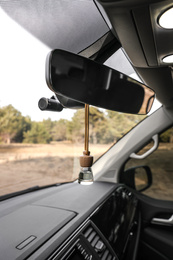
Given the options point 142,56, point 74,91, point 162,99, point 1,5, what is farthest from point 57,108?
point 162,99

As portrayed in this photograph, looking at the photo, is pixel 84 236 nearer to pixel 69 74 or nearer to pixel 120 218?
pixel 120 218

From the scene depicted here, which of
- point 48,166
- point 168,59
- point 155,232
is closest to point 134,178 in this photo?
point 155,232

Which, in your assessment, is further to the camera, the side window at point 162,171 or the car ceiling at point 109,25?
the side window at point 162,171

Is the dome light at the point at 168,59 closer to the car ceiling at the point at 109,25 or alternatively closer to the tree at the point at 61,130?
the car ceiling at the point at 109,25

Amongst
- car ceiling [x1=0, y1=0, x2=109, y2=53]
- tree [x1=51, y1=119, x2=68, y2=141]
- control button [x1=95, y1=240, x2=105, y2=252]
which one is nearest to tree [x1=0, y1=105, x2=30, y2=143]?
tree [x1=51, y1=119, x2=68, y2=141]

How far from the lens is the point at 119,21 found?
1.96 feet

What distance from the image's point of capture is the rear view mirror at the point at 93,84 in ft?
1.82

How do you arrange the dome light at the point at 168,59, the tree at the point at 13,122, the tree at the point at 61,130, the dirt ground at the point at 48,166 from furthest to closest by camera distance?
the tree at the point at 61,130
the dirt ground at the point at 48,166
the tree at the point at 13,122
the dome light at the point at 168,59

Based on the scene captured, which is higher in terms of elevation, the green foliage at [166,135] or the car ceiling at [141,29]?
the car ceiling at [141,29]

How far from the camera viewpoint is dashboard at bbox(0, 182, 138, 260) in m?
1.00

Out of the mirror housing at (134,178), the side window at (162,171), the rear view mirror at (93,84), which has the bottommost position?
the side window at (162,171)

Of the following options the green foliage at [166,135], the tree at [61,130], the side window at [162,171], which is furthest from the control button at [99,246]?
the side window at [162,171]

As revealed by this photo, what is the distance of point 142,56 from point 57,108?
0.44 m

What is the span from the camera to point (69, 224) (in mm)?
1206
